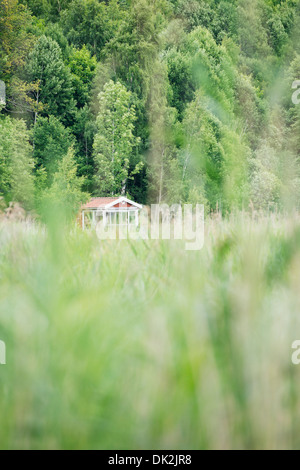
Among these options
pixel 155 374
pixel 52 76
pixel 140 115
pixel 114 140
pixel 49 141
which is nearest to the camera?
pixel 155 374

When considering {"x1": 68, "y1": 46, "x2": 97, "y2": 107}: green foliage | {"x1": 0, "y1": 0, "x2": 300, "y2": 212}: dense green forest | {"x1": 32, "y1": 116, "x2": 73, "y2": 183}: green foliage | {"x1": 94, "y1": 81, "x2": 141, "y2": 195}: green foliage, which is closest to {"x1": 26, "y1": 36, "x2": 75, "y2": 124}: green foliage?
{"x1": 0, "y1": 0, "x2": 300, "y2": 212}: dense green forest

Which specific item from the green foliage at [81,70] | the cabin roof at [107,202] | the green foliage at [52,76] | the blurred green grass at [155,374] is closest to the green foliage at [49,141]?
the green foliage at [52,76]

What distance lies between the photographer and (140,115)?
29688 mm

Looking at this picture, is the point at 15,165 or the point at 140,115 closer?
the point at 15,165

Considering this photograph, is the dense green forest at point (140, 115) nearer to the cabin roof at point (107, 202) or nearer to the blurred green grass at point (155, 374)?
the cabin roof at point (107, 202)

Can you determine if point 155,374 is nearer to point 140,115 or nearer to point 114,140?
point 114,140

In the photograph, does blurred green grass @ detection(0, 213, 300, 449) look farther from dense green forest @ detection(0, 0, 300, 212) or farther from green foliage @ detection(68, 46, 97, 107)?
green foliage @ detection(68, 46, 97, 107)

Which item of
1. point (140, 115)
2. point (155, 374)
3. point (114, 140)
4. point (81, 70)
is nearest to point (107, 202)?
point (114, 140)

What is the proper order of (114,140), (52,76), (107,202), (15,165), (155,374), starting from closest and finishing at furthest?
(155,374) → (15,165) → (107,202) → (114,140) → (52,76)

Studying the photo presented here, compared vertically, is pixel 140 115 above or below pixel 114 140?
above

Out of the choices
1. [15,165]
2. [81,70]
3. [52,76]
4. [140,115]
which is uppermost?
[81,70]

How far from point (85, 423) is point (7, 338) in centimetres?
19

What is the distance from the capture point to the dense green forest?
27250 mm

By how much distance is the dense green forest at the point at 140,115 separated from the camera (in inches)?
1073
